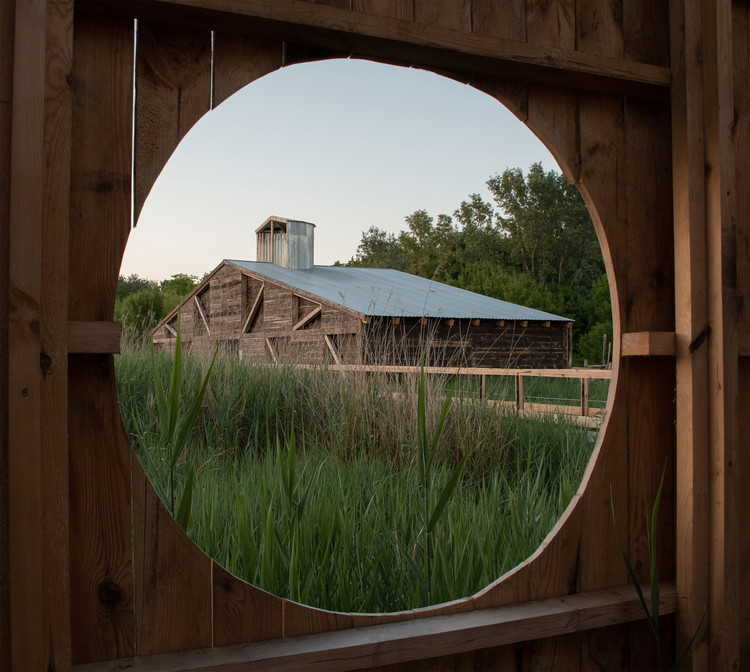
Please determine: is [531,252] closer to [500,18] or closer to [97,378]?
[500,18]

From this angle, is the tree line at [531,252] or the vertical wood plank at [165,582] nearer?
the vertical wood plank at [165,582]

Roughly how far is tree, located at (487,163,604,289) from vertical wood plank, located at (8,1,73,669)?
32292mm

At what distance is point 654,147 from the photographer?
1.95 metres

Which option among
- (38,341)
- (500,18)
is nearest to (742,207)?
(500,18)

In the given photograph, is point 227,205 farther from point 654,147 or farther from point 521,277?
point 654,147

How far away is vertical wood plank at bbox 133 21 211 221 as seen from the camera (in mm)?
1367

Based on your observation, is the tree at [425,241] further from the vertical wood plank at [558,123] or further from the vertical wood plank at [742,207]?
the vertical wood plank at [558,123]

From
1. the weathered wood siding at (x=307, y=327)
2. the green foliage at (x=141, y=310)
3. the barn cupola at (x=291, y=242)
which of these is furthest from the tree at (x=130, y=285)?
the barn cupola at (x=291, y=242)

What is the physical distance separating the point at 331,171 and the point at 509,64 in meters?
44.7

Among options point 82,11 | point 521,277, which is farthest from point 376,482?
point 521,277

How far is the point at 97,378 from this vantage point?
1297mm

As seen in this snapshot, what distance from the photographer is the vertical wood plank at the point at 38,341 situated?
115 cm

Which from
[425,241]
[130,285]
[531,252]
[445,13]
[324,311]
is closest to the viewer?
[445,13]

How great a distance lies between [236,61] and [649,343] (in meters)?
1.32
